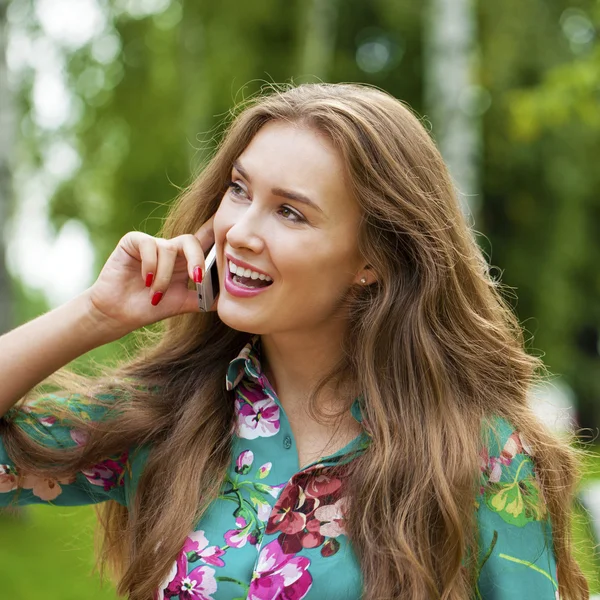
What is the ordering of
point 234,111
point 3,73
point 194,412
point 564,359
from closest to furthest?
point 194,412 < point 234,111 < point 3,73 < point 564,359

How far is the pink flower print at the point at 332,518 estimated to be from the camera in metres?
2.20

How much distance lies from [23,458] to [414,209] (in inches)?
44.9

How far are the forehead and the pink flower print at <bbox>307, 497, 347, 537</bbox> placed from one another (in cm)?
69

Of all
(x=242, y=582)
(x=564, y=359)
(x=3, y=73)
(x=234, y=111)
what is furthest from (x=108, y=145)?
(x=242, y=582)

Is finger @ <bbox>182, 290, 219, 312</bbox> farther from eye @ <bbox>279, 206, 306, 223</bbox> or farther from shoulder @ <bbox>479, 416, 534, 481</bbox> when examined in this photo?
shoulder @ <bbox>479, 416, 534, 481</bbox>

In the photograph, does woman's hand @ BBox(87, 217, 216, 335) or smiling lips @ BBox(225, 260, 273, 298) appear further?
woman's hand @ BBox(87, 217, 216, 335)

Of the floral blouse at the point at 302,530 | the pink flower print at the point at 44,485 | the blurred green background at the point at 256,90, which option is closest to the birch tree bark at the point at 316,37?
the blurred green background at the point at 256,90

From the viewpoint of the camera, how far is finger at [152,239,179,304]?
2.45m

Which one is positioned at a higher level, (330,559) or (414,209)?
(414,209)

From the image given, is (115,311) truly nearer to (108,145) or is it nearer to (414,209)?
(414,209)

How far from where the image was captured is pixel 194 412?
2479 millimetres

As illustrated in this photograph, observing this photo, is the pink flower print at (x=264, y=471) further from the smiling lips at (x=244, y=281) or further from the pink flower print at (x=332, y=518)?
the smiling lips at (x=244, y=281)

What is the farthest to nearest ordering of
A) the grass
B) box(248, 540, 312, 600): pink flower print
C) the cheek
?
the grass < the cheek < box(248, 540, 312, 600): pink flower print

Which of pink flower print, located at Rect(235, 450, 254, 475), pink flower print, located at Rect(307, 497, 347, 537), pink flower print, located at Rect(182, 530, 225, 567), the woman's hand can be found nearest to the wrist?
the woman's hand
